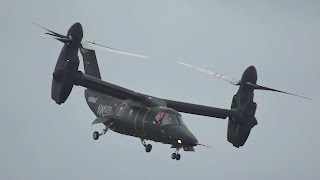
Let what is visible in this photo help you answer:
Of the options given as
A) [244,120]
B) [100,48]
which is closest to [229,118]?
[244,120]

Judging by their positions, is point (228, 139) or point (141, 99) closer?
point (141, 99)

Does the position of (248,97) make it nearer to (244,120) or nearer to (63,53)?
(244,120)

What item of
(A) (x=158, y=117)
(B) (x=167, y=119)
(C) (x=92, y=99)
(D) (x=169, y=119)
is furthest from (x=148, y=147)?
(C) (x=92, y=99)

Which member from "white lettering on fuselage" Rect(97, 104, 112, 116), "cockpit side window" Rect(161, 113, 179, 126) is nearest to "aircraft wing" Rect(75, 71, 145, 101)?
"white lettering on fuselage" Rect(97, 104, 112, 116)

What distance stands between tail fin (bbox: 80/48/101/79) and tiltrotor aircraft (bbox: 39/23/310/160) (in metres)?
0.12

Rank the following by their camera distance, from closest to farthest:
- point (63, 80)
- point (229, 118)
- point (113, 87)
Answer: point (63, 80)
point (113, 87)
point (229, 118)

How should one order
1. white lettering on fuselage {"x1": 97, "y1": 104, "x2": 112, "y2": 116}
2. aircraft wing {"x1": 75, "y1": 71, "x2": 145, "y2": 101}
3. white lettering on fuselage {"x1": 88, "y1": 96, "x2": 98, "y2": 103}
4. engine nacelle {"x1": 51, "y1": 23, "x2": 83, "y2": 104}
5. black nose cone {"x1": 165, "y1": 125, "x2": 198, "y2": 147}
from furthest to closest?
1. white lettering on fuselage {"x1": 88, "y1": 96, "x2": 98, "y2": 103}
2. white lettering on fuselage {"x1": 97, "y1": 104, "x2": 112, "y2": 116}
3. aircraft wing {"x1": 75, "y1": 71, "x2": 145, "y2": 101}
4. black nose cone {"x1": 165, "y1": 125, "x2": 198, "y2": 147}
5. engine nacelle {"x1": 51, "y1": 23, "x2": 83, "y2": 104}

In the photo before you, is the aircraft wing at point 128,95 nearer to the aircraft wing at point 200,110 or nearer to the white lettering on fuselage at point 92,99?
the aircraft wing at point 200,110

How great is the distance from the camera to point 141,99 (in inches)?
3533

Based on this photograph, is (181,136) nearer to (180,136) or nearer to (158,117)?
(180,136)

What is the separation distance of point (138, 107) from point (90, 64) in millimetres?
14011

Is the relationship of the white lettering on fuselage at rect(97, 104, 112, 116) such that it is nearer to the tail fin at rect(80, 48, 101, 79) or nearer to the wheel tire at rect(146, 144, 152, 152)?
the wheel tire at rect(146, 144, 152, 152)

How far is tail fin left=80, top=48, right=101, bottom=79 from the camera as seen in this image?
101188 millimetres

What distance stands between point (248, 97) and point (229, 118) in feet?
10.0
